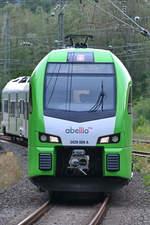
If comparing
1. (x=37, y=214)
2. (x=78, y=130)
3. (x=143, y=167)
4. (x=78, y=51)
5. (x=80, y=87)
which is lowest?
(x=143, y=167)

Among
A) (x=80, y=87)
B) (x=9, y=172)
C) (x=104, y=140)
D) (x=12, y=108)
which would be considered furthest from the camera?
(x=12, y=108)

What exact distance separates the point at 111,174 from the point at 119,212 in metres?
0.74

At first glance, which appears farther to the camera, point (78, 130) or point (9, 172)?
point (9, 172)

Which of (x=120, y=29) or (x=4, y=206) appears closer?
(x=4, y=206)

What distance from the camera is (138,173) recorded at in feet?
58.0

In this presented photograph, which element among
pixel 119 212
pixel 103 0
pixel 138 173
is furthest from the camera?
pixel 103 0

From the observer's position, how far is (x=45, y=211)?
11.1 metres

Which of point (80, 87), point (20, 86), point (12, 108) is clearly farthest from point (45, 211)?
point (12, 108)

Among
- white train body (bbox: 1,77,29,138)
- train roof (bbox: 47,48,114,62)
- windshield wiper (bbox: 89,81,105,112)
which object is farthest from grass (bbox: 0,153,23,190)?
windshield wiper (bbox: 89,81,105,112)

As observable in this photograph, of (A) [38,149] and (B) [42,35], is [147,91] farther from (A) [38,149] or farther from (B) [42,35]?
(A) [38,149]

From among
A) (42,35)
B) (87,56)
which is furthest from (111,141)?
(42,35)

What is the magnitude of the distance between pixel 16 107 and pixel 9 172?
357 inches

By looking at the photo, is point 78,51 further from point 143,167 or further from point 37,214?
point 143,167

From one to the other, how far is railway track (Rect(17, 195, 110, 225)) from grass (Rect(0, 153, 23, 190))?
334cm
